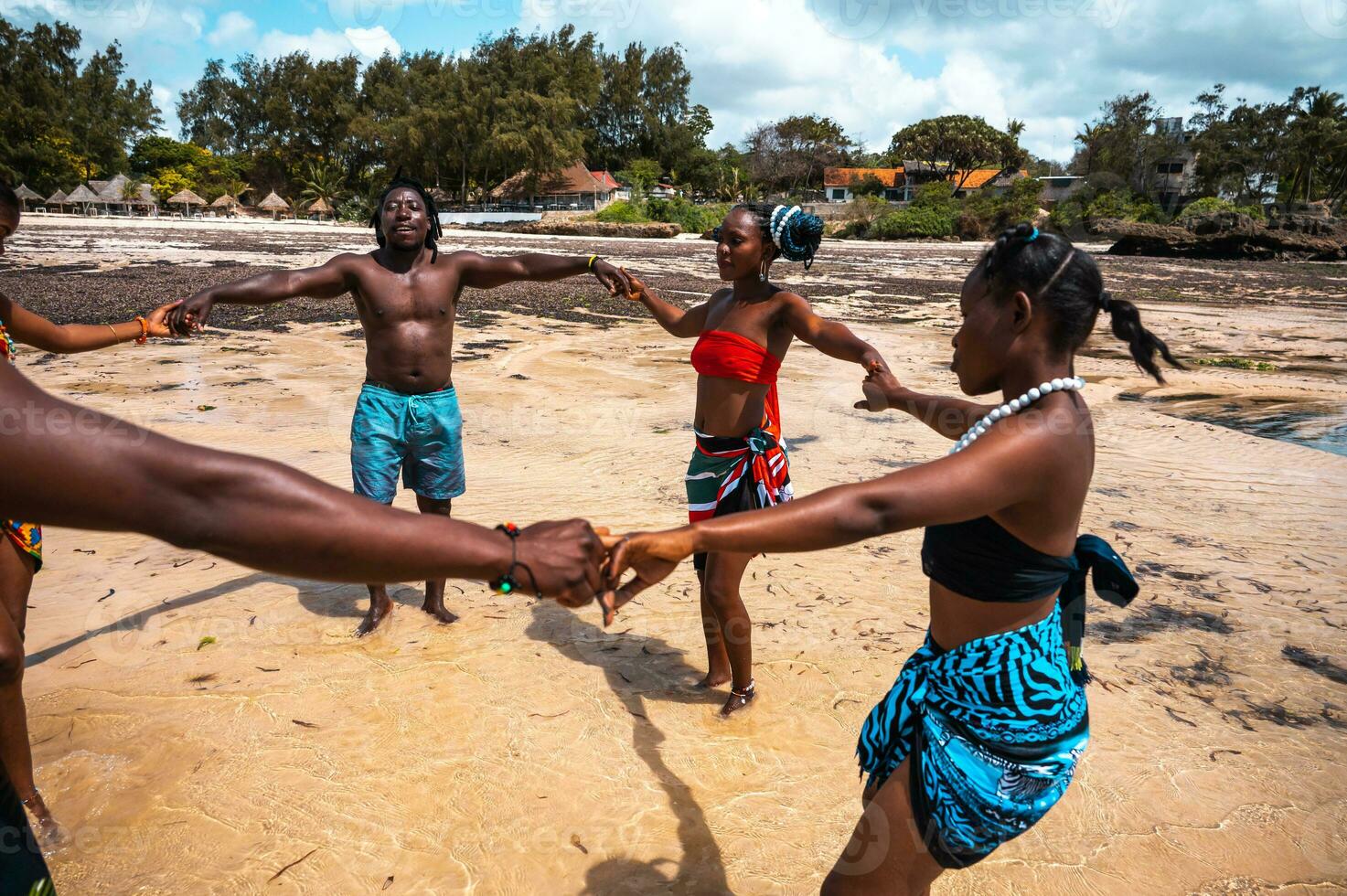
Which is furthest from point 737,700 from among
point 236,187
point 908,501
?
point 236,187

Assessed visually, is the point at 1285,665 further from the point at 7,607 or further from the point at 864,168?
the point at 864,168

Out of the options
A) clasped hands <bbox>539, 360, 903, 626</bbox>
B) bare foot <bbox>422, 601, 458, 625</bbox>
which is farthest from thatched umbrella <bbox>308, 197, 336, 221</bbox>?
clasped hands <bbox>539, 360, 903, 626</bbox>

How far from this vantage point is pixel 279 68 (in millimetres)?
82875

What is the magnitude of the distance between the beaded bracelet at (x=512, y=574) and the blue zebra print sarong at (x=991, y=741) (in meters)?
1.04

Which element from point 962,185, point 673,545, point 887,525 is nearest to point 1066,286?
point 887,525

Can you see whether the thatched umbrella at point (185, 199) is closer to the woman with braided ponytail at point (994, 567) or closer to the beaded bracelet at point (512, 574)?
the beaded bracelet at point (512, 574)

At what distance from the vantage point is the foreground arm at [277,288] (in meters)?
4.42

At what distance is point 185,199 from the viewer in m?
67.1

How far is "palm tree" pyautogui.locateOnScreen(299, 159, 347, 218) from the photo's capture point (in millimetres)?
72544

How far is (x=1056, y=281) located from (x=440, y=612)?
12.7 feet

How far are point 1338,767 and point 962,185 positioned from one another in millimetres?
75557

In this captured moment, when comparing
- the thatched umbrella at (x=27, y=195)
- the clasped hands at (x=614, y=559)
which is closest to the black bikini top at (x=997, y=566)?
the clasped hands at (x=614, y=559)

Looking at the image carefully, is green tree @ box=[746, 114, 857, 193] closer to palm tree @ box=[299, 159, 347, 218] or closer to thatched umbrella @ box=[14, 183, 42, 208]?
palm tree @ box=[299, 159, 347, 218]

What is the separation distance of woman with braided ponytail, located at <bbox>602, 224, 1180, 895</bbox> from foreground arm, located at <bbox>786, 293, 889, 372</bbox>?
1427mm
